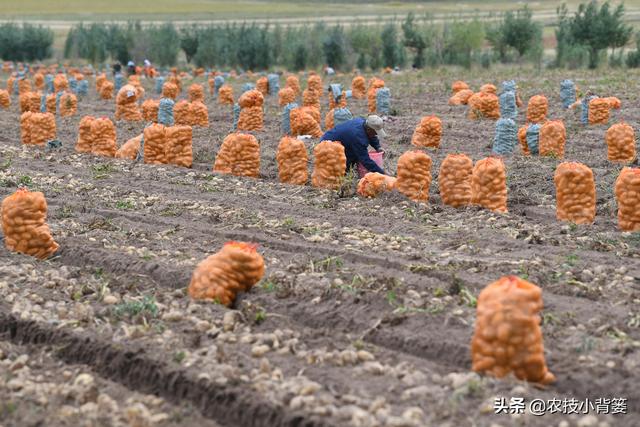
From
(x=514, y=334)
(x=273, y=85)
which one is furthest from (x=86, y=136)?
(x=273, y=85)

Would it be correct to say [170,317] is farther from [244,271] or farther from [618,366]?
[618,366]

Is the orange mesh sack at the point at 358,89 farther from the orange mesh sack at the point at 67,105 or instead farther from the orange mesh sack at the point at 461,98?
the orange mesh sack at the point at 67,105

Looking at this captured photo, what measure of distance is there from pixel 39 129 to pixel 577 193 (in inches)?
352

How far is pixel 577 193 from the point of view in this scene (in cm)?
910

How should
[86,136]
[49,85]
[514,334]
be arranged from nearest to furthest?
[514,334] → [86,136] → [49,85]

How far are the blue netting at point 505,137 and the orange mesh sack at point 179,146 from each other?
13.6 ft

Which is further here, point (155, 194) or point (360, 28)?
point (360, 28)

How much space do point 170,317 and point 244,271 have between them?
634 mm

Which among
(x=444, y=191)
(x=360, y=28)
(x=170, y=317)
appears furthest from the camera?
(x=360, y=28)

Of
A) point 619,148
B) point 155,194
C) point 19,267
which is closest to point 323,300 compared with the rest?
point 19,267

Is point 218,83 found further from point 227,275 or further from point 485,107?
point 227,275

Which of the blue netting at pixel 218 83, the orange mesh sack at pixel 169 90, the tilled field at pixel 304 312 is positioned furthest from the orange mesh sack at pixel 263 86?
the tilled field at pixel 304 312

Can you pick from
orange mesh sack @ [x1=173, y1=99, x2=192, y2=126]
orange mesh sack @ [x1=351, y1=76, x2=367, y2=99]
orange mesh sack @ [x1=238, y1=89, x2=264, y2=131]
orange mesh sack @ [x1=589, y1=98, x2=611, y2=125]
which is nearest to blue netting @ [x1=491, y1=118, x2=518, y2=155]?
orange mesh sack @ [x1=589, y1=98, x2=611, y2=125]

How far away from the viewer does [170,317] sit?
6105 millimetres
